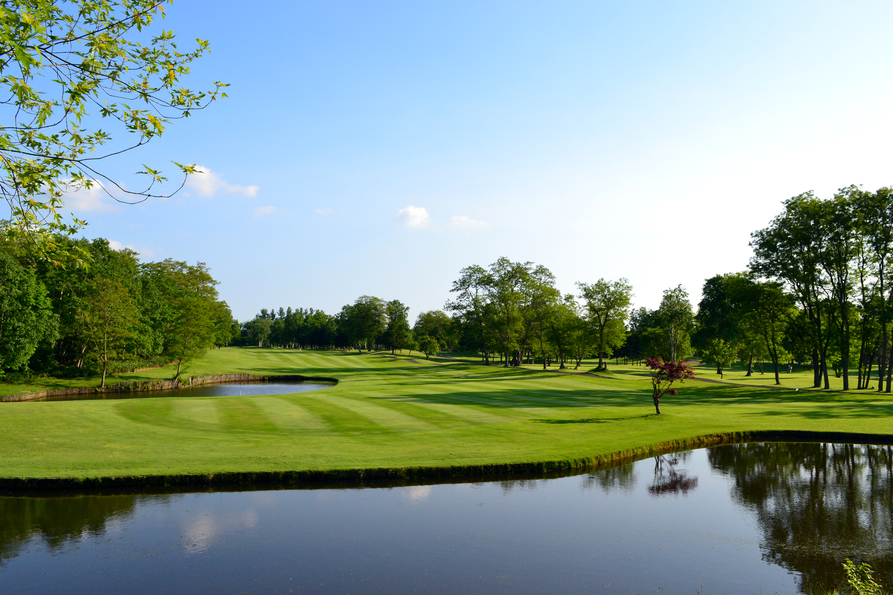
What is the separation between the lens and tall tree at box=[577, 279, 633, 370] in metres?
67.9

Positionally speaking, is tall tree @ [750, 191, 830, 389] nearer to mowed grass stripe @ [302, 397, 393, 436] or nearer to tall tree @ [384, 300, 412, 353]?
mowed grass stripe @ [302, 397, 393, 436]

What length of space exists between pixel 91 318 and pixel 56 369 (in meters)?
7.30

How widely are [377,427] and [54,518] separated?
1313 cm

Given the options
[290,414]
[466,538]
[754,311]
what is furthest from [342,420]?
[754,311]

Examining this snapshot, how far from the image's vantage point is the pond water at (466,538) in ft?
31.6

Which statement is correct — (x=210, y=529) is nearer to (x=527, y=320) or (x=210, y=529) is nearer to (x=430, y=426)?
(x=430, y=426)

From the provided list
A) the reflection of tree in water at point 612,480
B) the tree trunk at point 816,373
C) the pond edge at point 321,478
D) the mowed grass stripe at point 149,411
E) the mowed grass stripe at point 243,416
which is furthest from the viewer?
the tree trunk at point 816,373

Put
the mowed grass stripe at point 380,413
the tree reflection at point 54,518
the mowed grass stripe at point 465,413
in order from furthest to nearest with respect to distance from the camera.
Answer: the mowed grass stripe at point 465,413 → the mowed grass stripe at point 380,413 → the tree reflection at point 54,518

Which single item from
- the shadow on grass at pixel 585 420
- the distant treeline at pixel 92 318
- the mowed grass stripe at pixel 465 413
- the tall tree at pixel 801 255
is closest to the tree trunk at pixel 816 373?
the tall tree at pixel 801 255

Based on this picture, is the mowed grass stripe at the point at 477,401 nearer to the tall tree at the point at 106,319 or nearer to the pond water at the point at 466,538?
the pond water at the point at 466,538

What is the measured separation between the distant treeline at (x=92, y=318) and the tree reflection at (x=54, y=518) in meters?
24.8

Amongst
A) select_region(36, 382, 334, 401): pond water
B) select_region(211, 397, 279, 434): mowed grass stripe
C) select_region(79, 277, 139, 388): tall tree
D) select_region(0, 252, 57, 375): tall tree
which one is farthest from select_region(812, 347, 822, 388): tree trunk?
select_region(0, 252, 57, 375): tall tree

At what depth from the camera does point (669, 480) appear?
17.3 meters

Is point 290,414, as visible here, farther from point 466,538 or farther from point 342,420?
point 466,538
